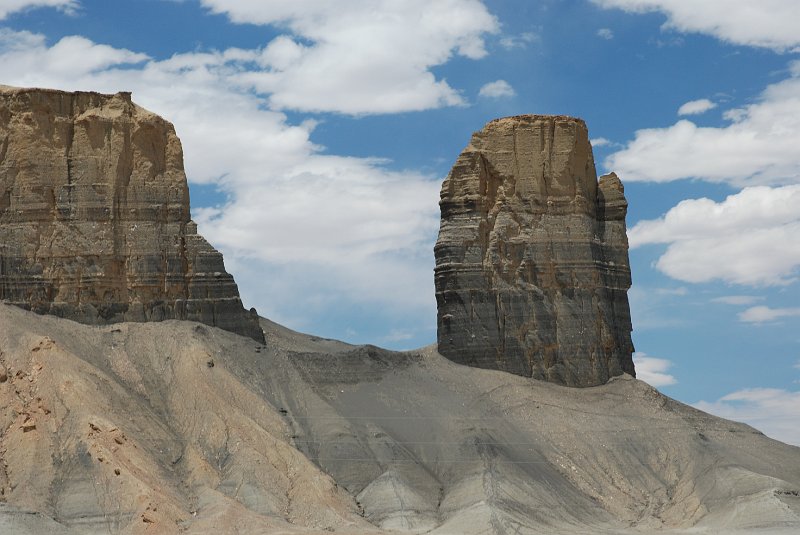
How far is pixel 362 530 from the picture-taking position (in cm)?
7725

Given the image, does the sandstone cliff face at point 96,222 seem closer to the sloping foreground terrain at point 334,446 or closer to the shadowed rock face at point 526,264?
the sloping foreground terrain at point 334,446

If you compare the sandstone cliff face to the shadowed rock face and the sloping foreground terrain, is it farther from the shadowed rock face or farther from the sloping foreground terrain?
the shadowed rock face

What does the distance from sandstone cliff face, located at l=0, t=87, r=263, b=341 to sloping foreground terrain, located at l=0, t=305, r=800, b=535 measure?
1910mm

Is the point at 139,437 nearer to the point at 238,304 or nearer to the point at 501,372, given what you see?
the point at 238,304

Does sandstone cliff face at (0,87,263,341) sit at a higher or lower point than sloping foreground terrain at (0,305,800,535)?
higher

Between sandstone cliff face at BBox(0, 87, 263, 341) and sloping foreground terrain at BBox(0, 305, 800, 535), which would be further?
sandstone cliff face at BBox(0, 87, 263, 341)

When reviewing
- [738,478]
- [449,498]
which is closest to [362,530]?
[449,498]

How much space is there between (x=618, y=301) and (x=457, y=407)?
14.4 m

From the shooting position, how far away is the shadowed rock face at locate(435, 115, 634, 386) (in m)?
98.4

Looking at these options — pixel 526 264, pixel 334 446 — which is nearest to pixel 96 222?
pixel 334 446

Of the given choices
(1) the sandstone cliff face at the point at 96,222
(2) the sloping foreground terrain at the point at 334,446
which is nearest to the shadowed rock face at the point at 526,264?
(2) the sloping foreground terrain at the point at 334,446

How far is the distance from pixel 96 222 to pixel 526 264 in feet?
80.2

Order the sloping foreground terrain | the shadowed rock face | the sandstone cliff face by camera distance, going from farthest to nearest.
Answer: the shadowed rock face < the sandstone cliff face < the sloping foreground terrain

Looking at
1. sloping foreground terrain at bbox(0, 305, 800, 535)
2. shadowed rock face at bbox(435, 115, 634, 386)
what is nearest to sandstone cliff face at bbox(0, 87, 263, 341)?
sloping foreground terrain at bbox(0, 305, 800, 535)
